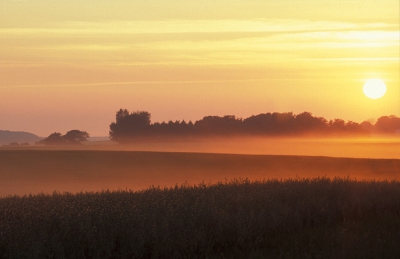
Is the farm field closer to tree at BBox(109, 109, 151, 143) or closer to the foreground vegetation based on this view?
the foreground vegetation

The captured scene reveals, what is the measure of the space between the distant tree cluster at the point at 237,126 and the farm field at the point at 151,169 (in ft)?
41.3

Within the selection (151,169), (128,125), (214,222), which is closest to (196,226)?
(214,222)

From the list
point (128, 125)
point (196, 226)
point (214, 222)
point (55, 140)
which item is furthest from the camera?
point (55, 140)

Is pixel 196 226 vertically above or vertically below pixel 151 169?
below

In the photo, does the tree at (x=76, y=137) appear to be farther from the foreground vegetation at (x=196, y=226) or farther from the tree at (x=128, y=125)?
the foreground vegetation at (x=196, y=226)

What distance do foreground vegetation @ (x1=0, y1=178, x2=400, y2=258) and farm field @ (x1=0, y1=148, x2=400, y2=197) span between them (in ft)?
28.4

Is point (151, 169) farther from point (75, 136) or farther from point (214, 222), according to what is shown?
point (75, 136)

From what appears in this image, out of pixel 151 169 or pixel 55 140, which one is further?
pixel 55 140

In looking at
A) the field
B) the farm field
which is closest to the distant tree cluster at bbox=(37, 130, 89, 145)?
the farm field

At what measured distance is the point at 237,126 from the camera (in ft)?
147

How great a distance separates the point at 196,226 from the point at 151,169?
16.0 metres

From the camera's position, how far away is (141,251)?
9.10 meters

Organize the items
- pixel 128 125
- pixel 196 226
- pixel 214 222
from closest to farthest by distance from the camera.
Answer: pixel 196 226 → pixel 214 222 → pixel 128 125

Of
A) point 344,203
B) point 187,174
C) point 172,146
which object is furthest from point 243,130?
point 344,203
